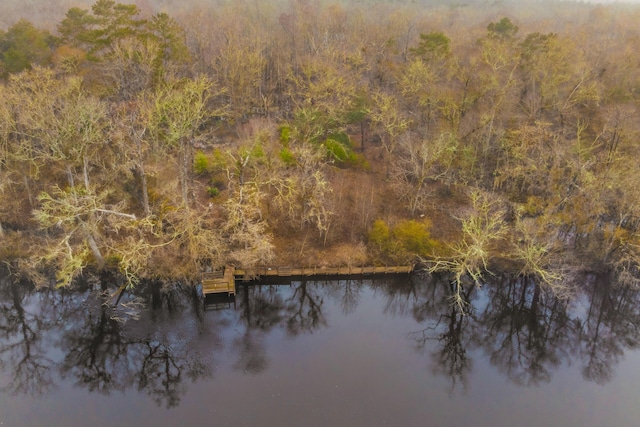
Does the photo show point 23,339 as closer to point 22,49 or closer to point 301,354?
point 301,354

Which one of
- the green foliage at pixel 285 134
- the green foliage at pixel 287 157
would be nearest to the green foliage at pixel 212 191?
the green foliage at pixel 287 157

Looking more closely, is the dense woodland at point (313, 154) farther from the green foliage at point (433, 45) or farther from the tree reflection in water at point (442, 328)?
the tree reflection in water at point (442, 328)

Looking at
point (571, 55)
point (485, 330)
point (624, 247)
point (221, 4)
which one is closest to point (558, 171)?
point (624, 247)

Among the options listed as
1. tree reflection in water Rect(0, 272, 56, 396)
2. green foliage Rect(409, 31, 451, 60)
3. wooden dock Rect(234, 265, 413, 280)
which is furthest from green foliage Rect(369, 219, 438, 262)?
tree reflection in water Rect(0, 272, 56, 396)

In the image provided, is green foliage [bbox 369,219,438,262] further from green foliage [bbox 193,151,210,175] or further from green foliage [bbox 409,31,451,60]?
green foliage [bbox 409,31,451,60]

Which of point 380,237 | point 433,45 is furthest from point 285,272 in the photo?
point 433,45
